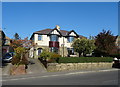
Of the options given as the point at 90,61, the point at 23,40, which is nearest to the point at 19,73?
the point at 23,40

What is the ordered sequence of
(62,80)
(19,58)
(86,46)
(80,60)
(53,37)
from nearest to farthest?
(62,80), (19,58), (80,60), (86,46), (53,37)

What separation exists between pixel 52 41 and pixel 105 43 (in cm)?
1202

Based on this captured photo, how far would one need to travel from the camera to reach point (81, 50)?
3262cm

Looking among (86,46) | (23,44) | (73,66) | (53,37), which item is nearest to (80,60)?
(73,66)

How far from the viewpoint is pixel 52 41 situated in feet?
128

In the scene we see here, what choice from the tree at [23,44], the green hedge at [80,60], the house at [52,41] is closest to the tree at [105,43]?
the green hedge at [80,60]

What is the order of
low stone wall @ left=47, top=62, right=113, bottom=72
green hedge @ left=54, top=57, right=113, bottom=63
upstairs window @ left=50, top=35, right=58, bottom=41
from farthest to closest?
1. upstairs window @ left=50, top=35, right=58, bottom=41
2. green hedge @ left=54, top=57, right=113, bottom=63
3. low stone wall @ left=47, top=62, right=113, bottom=72

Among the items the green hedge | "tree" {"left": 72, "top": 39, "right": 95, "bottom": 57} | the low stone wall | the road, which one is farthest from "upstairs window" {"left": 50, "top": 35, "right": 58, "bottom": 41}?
the road

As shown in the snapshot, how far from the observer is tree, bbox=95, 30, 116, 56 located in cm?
3310

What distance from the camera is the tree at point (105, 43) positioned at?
109 feet

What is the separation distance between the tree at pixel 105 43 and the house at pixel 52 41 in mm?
8394

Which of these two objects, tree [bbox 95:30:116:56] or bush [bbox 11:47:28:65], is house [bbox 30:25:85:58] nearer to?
tree [bbox 95:30:116:56]

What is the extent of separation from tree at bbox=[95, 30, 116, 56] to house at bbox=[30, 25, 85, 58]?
8394 mm

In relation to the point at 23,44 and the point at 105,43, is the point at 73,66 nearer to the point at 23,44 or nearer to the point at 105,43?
the point at 23,44
